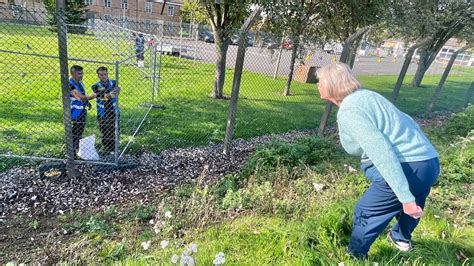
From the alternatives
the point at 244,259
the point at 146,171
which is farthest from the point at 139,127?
the point at 244,259

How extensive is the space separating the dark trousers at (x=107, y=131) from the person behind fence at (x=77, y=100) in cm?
30

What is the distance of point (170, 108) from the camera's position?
7574mm

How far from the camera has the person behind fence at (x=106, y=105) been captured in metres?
4.63

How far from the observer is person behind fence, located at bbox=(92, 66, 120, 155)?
4633 mm

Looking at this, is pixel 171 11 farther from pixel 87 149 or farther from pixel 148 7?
pixel 87 149

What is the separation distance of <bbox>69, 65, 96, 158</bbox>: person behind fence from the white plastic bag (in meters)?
0.34

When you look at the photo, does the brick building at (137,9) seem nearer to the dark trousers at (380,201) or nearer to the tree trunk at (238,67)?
the tree trunk at (238,67)

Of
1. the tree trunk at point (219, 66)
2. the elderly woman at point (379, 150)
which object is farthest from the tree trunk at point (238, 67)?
the tree trunk at point (219, 66)

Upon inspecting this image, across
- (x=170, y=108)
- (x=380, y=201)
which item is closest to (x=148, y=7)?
(x=170, y=108)

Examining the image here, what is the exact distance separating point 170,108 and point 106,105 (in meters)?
2.78

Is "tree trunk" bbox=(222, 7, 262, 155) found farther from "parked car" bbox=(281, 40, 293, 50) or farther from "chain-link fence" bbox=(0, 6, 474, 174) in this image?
"parked car" bbox=(281, 40, 293, 50)

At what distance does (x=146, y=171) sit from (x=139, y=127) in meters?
1.69

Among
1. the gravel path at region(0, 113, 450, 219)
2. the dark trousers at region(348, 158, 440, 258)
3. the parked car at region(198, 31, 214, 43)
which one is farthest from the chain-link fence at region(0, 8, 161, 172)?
the dark trousers at region(348, 158, 440, 258)

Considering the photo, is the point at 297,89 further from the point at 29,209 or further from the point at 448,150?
the point at 29,209
